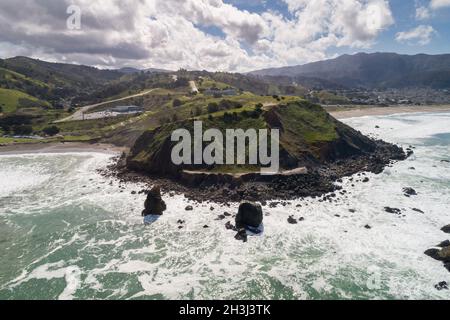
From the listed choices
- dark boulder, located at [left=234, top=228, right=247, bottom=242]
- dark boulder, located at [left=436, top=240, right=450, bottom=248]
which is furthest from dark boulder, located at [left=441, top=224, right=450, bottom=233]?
dark boulder, located at [left=234, top=228, right=247, bottom=242]

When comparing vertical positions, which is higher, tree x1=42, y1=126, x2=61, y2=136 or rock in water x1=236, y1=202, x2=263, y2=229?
tree x1=42, y1=126, x2=61, y2=136

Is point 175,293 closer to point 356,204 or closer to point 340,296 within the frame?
point 340,296

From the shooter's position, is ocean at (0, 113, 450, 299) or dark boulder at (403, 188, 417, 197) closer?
ocean at (0, 113, 450, 299)

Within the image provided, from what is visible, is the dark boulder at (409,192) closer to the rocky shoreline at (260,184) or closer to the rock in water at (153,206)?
the rocky shoreline at (260,184)

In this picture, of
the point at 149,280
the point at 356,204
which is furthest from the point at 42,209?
the point at 356,204

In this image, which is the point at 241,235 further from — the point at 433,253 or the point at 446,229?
the point at 446,229

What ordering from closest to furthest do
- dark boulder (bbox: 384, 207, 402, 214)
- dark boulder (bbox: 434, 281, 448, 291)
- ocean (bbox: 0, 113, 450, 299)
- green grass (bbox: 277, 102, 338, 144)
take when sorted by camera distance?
dark boulder (bbox: 434, 281, 448, 291), ocean (bbox: 0, 113, 450, 299), dark boulder (bbox: 384, 207, 402, 214), green grass (bbox: 277, 102, 338, 144)

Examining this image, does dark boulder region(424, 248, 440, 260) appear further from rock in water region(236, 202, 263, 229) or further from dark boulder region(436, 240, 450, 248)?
rock in water region(236, 202, 263, 229)
